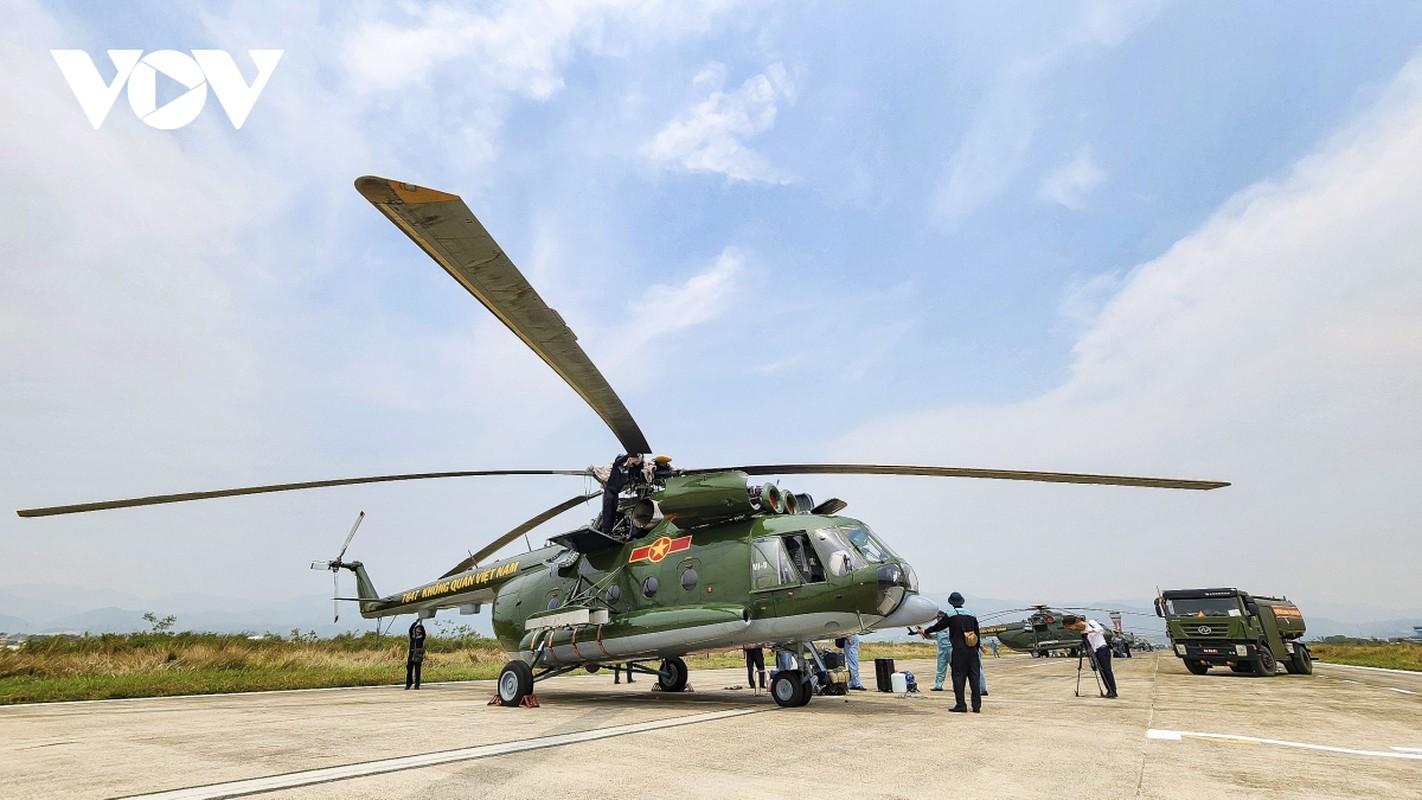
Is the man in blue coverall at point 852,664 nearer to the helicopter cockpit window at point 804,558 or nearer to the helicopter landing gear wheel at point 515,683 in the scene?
the helicopter cockpit window at point 804,558

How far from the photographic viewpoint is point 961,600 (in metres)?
12.4

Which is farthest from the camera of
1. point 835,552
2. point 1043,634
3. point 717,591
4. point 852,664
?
point 1043,634

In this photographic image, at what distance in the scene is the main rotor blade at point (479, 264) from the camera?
490cm

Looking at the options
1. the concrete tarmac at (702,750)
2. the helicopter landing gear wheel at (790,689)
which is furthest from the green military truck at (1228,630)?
the helicopter landing gear wheel at (790,689)

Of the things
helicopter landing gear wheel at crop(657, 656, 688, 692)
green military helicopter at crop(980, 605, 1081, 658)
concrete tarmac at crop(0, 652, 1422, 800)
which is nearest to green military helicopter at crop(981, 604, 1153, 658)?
green military helicopter at crop(980, 605, 1081, 658)

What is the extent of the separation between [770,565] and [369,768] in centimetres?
642

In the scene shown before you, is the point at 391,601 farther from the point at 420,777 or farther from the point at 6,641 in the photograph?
the point at 420,777

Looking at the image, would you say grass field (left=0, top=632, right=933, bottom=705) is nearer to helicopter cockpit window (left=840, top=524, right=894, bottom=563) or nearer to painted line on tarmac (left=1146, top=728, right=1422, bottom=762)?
helicopter cockpit window (left=840, top=524, right=894, bottom=563)

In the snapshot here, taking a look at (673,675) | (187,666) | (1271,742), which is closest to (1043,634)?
(673,675)

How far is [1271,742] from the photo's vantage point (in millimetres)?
7969

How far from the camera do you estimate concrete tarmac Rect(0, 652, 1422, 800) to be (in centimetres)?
519

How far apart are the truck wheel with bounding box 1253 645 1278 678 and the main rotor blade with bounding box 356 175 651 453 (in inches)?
892

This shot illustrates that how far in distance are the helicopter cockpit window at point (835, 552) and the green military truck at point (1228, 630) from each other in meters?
16.9

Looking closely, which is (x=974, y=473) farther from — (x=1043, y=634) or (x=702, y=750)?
(x=1043, y=634)
